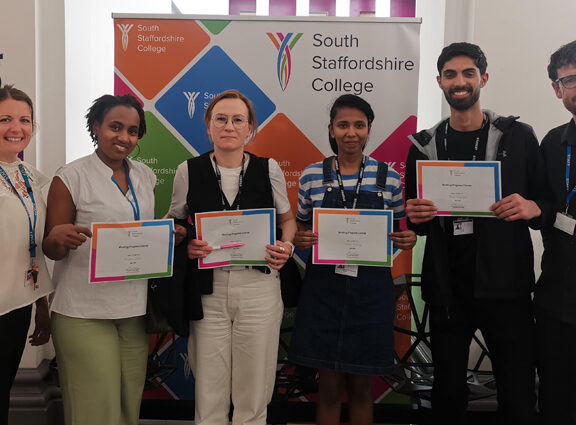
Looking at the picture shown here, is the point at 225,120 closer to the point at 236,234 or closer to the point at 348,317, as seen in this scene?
the point at 236,234

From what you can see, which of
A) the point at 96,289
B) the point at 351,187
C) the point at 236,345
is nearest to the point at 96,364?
the point at 96,289

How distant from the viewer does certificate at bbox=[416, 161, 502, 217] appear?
2.12m

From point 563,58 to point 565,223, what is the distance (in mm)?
782

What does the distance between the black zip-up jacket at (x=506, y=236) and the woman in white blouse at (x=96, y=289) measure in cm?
155

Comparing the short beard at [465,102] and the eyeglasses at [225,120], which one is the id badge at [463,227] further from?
the eyeglasses at [225,120]

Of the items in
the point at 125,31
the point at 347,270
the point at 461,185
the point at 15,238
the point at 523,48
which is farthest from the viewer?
the point at 523,48

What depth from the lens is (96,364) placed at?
6.76 ft

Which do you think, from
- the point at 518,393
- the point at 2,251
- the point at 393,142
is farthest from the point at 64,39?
the point at 518,393

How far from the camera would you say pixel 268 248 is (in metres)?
2.19

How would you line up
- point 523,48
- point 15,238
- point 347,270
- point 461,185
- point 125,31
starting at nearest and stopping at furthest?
point 15,238 → point 461,185 → point 347,270 → point 125,31 → point 523,48

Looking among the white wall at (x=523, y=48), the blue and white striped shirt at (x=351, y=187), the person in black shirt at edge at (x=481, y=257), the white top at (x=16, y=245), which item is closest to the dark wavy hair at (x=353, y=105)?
the blue and white striped shirt at (x=351, y=187)

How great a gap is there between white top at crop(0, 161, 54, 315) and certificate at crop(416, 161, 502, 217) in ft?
6.23

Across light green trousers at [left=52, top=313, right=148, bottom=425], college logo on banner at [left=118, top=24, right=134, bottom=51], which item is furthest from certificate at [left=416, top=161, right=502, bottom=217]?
college logo on banner at [left=118, top=24, right=134, bottom=51]

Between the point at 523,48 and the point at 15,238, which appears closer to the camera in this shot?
the point at 15,238
